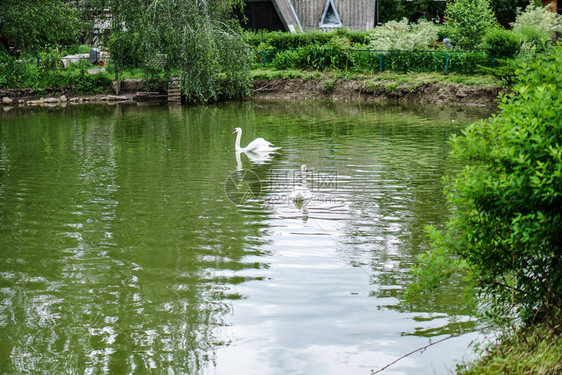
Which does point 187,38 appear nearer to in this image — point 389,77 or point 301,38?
point 389,77

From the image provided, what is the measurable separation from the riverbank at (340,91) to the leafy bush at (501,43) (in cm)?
145

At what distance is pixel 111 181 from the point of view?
15.6m

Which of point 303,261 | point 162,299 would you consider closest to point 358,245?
point 303,261

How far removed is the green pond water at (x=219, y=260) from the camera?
25.0 ft

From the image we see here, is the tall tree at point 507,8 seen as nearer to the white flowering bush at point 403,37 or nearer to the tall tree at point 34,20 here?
the white flowering bush at point 403,37

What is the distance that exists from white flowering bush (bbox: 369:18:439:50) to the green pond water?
568 inches

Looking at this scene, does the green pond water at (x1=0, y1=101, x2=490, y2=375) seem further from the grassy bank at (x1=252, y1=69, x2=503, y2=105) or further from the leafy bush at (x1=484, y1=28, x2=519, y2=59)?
the leafy bush at (x1=484, y1=28, x2=519, y2=59)

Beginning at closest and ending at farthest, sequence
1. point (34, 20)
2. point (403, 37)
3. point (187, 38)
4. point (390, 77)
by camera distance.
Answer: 1. point (187, 38)
2. point (34, 20)
3. point (390, 77)
4. point (403, 37)

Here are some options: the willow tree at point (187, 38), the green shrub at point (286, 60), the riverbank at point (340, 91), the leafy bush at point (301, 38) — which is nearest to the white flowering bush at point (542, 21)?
the riverbank at point (340, 91)

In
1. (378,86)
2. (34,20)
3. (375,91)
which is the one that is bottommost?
(375,91)

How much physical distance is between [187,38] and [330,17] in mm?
18964

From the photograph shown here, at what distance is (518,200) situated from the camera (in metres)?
5.90

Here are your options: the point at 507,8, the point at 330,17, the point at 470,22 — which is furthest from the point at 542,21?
the point at 330,17

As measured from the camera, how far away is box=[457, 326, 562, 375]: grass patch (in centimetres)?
570
